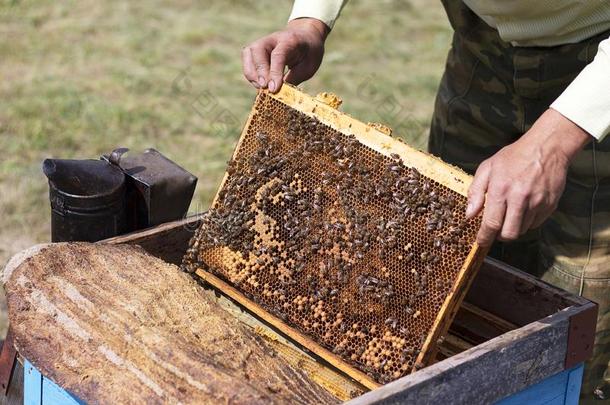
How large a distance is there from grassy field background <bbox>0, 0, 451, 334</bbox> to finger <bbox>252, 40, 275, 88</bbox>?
2.26 m

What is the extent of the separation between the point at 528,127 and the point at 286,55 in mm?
938

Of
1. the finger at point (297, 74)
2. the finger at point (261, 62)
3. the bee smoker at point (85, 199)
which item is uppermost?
the finger at point (261, 62)

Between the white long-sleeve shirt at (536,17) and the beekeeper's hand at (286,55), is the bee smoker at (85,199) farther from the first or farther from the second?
the white long-sleeve shirt at (536,17)

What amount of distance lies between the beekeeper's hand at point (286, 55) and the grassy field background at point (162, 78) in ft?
7.02

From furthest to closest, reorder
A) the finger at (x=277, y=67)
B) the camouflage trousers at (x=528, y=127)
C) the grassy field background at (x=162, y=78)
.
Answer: the grassy field background at (x=162, y=78) < the camouflage trousers at (x=528, y=127) < the finger at (x=277, y=67)

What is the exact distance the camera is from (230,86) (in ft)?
24.8

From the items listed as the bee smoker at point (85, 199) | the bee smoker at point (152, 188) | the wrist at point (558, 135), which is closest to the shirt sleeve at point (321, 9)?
the bee smoker at point (152, 188)

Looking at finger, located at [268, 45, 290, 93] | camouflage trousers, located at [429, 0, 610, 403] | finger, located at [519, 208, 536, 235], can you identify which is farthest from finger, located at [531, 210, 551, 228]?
finger, located at [268, 45, 290, 93]

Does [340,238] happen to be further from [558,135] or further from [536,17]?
[536,17]

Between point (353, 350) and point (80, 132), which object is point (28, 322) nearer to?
point (353, 350)

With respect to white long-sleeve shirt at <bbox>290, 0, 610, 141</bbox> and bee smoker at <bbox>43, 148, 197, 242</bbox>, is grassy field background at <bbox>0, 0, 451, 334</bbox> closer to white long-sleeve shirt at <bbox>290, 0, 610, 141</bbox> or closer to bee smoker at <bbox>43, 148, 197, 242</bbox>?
bee smoker at <bbox>43, 148, 197, 242</bbox>

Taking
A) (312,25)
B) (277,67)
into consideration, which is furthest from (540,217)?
(312,25)

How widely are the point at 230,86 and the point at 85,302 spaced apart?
196 inches

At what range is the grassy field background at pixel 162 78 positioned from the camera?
633 cm
